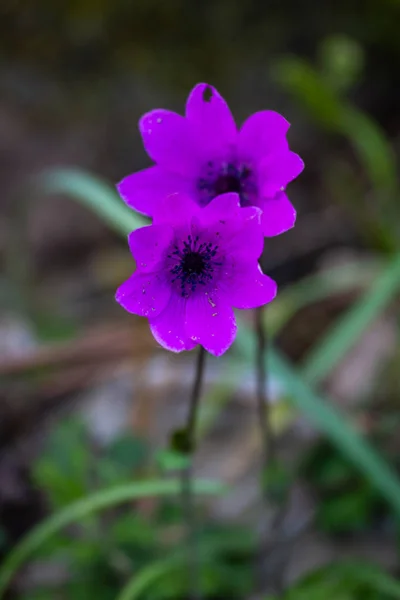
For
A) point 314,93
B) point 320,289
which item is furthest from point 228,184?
point 314,93

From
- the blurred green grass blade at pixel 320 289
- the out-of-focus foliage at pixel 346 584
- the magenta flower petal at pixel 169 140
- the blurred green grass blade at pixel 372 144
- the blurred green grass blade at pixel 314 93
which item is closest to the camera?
the magenta flower petal at pixel 169 140

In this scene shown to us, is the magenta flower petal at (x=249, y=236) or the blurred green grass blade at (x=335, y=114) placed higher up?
the blurred green grass blade at (x=335, y=114)

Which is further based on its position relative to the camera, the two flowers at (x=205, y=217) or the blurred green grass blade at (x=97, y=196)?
the blurred green grass blade at (x=97, y=196)

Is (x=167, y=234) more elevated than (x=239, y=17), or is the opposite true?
(x=239, y=17)

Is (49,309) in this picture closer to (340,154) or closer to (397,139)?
(340,154)

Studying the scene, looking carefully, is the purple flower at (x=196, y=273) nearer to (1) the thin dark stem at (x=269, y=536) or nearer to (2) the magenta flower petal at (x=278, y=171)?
(2) the magenta flower petal at (x=278, y=171)

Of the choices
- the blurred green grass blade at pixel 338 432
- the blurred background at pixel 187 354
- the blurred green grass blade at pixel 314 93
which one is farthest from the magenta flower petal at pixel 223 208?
the blurred green grass blade at pixel 314 93

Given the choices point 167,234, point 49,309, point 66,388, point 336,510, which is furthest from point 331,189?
point 167,234

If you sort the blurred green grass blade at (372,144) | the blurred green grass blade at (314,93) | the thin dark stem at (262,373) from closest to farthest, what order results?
1. the thin dark stem at (262,373)
2. the blurred green grass blade at (314,93)
3. the blurred green grass blade at (372,144)
